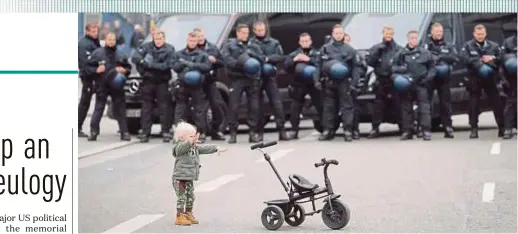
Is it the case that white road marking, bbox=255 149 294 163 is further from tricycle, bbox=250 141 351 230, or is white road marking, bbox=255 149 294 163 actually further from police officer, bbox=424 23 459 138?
police officer, bbox=424 23 459 138

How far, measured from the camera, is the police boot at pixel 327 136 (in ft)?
41.8

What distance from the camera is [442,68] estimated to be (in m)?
14.3

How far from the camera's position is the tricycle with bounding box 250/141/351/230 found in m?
11.4

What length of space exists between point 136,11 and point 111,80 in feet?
5.56

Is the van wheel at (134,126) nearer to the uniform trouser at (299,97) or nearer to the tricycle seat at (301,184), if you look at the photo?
the uniform trouser at (299,97)

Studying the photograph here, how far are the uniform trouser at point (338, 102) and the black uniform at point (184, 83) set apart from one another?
3.94ft

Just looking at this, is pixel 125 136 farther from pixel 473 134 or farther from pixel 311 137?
pixel 473 134

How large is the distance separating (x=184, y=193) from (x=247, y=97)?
2.21m

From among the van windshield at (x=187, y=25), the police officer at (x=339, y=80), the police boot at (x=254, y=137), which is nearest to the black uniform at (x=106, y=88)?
the van windshield at (x=187, y=25)

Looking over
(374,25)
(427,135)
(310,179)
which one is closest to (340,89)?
(427,135)

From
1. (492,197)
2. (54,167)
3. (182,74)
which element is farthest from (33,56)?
(492,197)

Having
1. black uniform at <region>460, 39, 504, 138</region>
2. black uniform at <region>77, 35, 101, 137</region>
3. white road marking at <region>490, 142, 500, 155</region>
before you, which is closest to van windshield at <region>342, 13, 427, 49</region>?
black uniform at <region>460, 39, 504, 138</region>

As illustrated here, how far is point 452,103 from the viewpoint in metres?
14.5

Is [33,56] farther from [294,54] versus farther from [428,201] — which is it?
[294,54]
